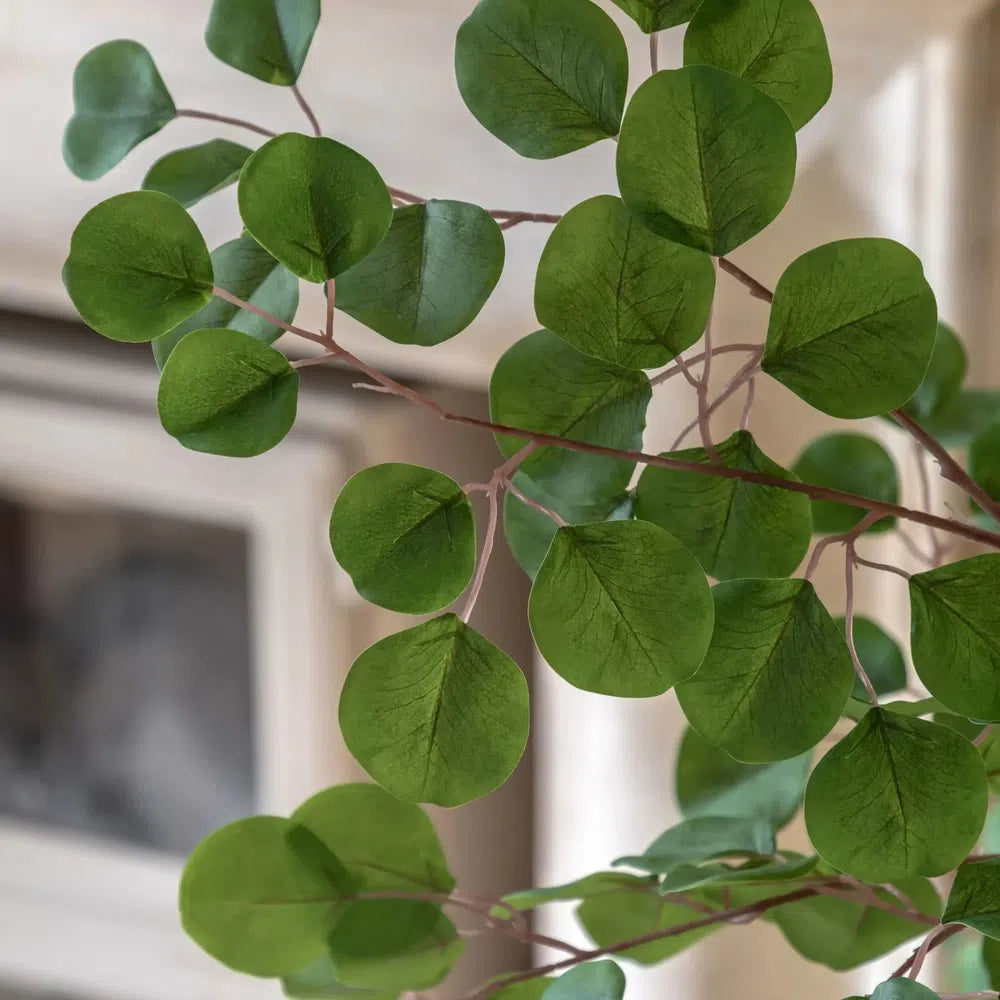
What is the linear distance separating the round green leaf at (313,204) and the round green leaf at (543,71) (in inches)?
1.3

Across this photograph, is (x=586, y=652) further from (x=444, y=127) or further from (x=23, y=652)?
(x=23, y=652)

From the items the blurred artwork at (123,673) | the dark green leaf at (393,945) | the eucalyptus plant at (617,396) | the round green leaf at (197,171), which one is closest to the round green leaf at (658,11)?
the eucalyptus plant at (617,396)

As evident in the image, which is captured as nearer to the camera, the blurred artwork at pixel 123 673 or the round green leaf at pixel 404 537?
the round green leaf at pixel 404 537

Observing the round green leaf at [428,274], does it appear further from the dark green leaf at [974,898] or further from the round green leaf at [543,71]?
the dark green leaf at [974,898]

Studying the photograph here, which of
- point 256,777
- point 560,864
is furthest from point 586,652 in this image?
point 256,777

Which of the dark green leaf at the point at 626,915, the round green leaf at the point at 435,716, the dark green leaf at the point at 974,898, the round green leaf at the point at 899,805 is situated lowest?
the dark green leaf at the point at 626,915

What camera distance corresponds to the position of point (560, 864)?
729 mm

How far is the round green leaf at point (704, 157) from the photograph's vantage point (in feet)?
0.65

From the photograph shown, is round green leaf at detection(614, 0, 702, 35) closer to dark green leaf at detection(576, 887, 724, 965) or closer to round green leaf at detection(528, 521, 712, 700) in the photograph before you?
round green leaf at detection(528, 521, 712, 700)

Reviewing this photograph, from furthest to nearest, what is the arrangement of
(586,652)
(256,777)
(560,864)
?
1. (256,777)
2. (560,864)
3. (586,652)

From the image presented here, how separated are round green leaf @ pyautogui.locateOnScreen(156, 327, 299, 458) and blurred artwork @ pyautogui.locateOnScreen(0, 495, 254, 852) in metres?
0.64

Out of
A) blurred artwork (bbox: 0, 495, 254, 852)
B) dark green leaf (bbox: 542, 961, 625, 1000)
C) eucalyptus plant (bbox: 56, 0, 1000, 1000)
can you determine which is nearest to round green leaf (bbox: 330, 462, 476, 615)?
eucalyptus plant (bbox: 56, 0, 1000, 1000)

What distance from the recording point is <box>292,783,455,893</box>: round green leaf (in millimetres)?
299

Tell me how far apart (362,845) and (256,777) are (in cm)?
59
